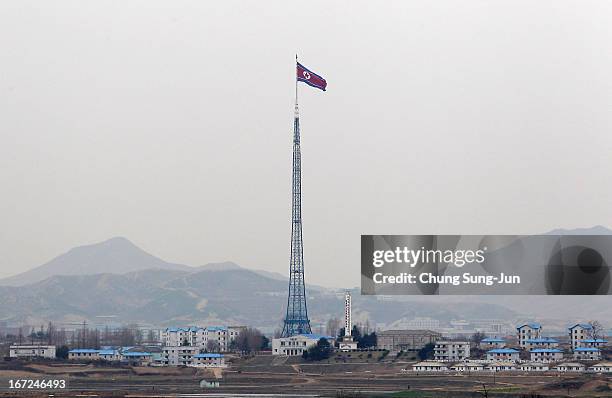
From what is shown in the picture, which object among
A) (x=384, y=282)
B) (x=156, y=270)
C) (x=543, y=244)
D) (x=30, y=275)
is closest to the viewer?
(x=384, y=282)

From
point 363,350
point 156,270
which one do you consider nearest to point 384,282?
point 363,350

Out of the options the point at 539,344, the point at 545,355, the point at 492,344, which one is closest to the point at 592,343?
the point at 539,344

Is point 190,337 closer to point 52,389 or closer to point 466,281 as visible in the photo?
point 52,389

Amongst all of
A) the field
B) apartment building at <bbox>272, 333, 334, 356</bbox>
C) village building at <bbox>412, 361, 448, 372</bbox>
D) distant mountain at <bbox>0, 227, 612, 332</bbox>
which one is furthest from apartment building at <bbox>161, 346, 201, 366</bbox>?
distant mountain at <bbox>0, 227, 612, 332</bbox>

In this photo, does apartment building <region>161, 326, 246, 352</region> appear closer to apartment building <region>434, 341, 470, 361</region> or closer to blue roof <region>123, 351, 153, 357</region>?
blue roof <region>123, 351, 153, 357</region>

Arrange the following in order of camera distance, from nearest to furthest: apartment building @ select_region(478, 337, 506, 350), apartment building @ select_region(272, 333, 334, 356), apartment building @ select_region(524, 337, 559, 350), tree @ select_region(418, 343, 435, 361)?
tree @ select_region(418, 343, 435, 361) < apartment building @ select_region(272, 333, 334, 356) < apartment building @ select_region(524, 337, 559, 350) < apartment building @ select_region(478, 337, 506, 350)

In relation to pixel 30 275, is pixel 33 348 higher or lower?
lower

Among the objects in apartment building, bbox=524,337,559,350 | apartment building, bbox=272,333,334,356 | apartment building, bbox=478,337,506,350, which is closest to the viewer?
apartment building, bbox=272,333,334,356
